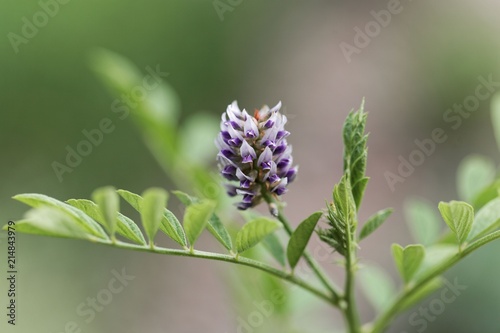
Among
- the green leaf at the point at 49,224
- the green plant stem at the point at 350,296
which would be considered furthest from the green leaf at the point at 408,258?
the green leaf at the point at 49,224

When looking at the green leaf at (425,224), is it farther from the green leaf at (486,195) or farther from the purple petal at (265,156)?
the purple petal at (265,156)

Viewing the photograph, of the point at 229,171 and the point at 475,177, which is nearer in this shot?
the point at 229,171

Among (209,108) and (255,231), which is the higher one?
(209,108)

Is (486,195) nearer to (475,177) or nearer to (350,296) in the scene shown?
(475,177)

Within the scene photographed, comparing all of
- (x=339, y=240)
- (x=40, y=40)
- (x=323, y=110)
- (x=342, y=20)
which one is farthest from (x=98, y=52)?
(x=339, y=240)

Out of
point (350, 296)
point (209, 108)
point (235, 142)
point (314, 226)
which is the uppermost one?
point (209, 108)

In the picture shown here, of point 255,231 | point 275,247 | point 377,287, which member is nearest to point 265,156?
point 255,231
